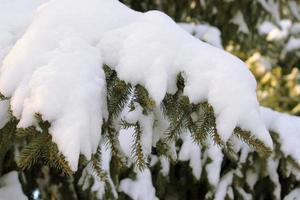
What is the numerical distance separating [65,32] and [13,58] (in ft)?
0.58

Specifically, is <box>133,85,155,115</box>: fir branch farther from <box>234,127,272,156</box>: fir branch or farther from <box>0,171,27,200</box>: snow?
<box>0,171,27,200</box>: snow

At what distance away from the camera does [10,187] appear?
1.91 metres

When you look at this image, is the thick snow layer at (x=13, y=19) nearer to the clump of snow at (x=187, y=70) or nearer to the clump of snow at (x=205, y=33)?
the clump of snow at (x=187, y=70)

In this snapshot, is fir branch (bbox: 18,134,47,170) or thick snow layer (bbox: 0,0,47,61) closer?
fir branch (bbox: 18,134,47,170)

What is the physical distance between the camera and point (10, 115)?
1.33 meters

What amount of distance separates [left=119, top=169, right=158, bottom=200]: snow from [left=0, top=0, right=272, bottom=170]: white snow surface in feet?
3.37

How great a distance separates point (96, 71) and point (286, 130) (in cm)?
131

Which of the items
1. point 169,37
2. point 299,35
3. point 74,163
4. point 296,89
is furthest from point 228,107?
point 299,35

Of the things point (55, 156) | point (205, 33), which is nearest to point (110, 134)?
point (55, 156)

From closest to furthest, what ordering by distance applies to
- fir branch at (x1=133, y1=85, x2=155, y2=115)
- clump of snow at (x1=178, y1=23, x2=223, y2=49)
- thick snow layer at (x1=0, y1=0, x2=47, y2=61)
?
fir branch at (x1=133, y1=85, x2=155, y2=115) → thick snow layer at (x1=0, y1=0, x2=47, y2=61) → clump of snow at (x1=178, y1=23, x2=223, y2=49)

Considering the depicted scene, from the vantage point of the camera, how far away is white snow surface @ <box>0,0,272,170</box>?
1219 millimetres

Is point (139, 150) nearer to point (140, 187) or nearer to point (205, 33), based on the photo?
point (140, 187)

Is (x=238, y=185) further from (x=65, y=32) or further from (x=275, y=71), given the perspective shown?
→ (x=275, y=71)

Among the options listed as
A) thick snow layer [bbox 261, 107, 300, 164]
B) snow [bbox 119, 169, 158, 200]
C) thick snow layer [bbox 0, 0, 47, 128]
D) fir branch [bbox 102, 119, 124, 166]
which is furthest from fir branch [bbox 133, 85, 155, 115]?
thick snow layer [bbox 261, 107, 300, 164]
